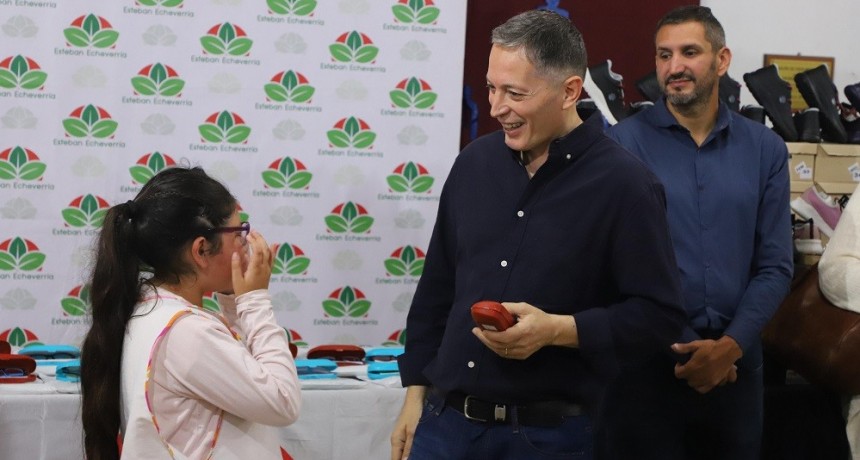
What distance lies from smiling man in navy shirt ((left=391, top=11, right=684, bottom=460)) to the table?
3.26 ft

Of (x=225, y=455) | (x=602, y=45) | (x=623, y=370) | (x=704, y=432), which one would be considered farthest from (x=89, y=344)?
(x=602, y=45)

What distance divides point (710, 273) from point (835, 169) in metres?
1.57

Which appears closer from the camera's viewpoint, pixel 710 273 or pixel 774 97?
pixel 710 273

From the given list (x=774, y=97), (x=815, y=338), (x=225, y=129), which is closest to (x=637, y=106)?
(x=774, y=97)

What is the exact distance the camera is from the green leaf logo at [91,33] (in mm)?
4133

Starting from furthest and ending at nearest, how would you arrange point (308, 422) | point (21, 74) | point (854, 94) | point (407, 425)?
point (854, 94)
point (21, 74)
point (308, 422)
point (407, 425)

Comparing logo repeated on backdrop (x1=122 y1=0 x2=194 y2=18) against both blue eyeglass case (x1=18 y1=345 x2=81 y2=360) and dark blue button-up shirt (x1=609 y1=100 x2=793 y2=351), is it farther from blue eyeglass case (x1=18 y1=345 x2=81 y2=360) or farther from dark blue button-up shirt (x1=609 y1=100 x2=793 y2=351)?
dark blue button-up shirt (x1=609 y1=100 x2=793 y2=351)

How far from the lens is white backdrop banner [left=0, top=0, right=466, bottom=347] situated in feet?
13.5

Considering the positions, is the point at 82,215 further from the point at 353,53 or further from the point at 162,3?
the point at 353,53

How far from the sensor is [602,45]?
527 cm

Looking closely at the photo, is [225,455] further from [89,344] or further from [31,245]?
[31,245]

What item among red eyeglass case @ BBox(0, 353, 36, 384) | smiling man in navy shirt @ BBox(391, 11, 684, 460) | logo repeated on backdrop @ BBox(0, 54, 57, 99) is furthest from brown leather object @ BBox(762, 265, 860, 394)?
logo repeated on backdrop @ BBox(0, 54, 57, 99)

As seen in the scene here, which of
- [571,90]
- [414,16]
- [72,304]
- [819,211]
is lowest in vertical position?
[72,304]

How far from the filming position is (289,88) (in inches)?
173
